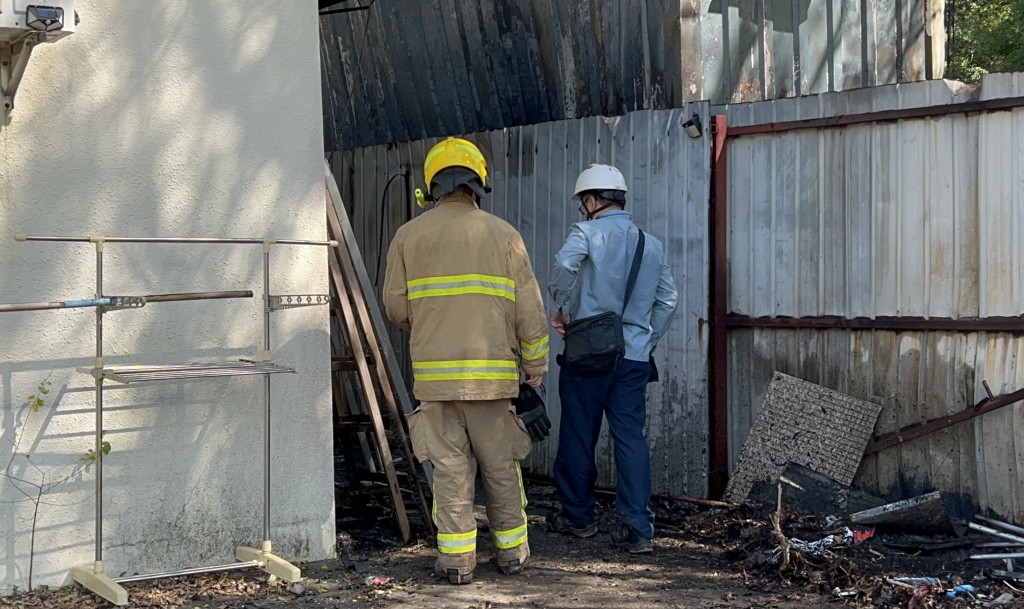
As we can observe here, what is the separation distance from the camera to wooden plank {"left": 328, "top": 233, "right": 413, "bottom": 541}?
5.98 meters

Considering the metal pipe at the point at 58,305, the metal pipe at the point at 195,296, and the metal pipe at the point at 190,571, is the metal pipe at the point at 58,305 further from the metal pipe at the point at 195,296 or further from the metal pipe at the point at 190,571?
the metal pipe at the point at 190,571

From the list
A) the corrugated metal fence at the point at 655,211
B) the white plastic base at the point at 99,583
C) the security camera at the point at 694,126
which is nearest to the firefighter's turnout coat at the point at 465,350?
the white plastic base at the point at 99,583

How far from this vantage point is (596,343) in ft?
19.5

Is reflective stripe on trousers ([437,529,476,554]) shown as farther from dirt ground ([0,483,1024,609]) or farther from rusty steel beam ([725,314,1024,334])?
rusty steel beam ([725,314,1024,334])

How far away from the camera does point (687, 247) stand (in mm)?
6883

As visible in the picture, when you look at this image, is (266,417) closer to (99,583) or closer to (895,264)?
(99,583)

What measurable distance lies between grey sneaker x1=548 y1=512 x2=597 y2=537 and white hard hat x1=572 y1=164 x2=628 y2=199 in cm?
183

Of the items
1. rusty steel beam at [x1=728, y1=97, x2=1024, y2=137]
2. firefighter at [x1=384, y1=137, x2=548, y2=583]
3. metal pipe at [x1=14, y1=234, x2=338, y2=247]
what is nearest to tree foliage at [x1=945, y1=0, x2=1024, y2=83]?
rusty steel beam at [x1=728, y1=97, x2=1024, y2=137]

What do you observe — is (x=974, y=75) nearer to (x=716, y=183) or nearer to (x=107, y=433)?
(x=716, y=183)

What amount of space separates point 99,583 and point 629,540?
267 cm

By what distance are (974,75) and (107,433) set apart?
47.8ft

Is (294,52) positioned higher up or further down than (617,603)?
higher up

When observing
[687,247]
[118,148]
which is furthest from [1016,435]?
[118,148]

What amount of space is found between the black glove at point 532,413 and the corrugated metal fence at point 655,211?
4.60 ft
